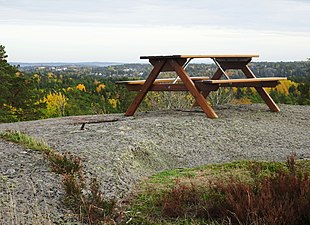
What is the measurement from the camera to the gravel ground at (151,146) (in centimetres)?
465

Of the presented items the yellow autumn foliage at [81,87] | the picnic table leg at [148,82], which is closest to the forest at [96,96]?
the yellow autumn foliage at [81,87]

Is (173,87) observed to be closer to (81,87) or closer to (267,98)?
(267,98)

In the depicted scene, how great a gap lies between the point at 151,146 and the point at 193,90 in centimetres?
255

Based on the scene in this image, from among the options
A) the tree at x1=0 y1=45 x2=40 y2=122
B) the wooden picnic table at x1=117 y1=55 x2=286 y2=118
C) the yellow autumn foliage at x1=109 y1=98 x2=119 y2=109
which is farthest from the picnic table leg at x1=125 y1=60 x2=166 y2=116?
the yellow autumn foliage at x1=109 y1=98 x2=119 y2=109

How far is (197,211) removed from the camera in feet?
13.1

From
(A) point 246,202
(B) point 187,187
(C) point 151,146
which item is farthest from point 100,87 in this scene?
(A) point 246,202

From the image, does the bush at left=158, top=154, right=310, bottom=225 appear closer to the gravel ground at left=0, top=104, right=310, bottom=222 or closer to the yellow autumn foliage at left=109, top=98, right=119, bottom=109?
the gravel ground at left=0, top=104, right=310, bottom=222

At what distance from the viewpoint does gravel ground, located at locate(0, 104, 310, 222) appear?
183 inches

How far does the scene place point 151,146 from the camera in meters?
6.62

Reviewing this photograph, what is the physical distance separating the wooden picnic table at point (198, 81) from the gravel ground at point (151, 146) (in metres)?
0.47

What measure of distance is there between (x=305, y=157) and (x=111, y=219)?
3.66 meters

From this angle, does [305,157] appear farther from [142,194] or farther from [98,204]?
[98,204]

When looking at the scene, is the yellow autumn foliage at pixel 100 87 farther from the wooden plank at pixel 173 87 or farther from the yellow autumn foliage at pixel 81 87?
the wooden plank at pixel 173 87

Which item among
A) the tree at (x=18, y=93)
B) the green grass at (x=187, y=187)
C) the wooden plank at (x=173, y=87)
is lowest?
the tree at (x=18, y=93)
